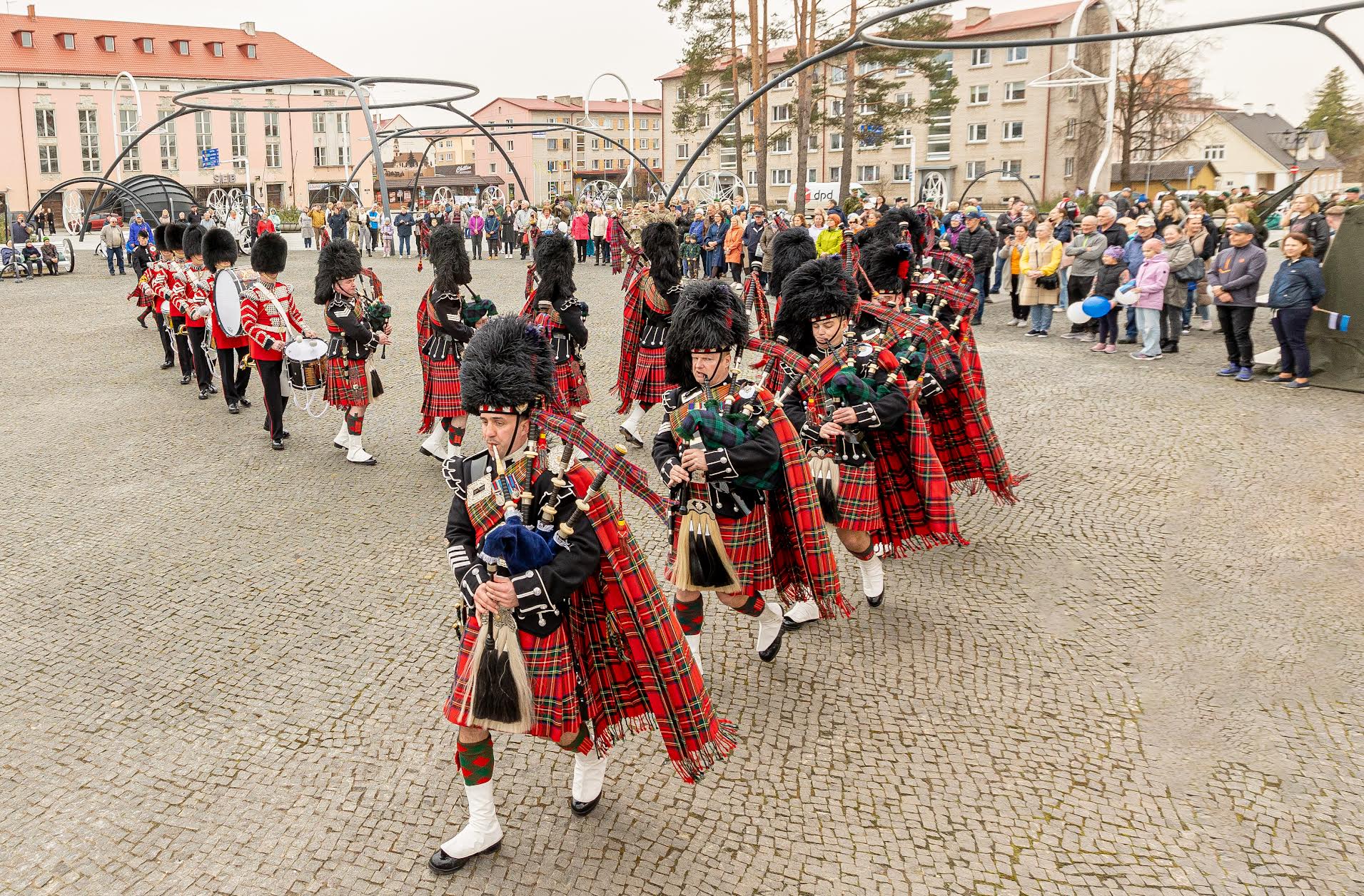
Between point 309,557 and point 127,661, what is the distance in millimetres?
1439

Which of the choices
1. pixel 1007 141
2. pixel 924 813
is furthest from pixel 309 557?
pixel 1007 141

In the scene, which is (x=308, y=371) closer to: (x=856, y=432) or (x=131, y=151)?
(x=856, y=432)

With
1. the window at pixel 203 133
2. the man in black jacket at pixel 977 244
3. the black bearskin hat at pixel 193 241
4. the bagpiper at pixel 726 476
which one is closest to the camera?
the bagpiper at pixel 726 476

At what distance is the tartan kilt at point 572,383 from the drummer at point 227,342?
9.44ft

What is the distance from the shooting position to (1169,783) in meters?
3.74

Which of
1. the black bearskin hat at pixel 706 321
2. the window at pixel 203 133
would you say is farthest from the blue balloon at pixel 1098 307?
the window at pixel 203 133

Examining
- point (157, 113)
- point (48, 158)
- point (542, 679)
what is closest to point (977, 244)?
point (542, 679)

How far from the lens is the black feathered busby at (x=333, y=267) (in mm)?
7730

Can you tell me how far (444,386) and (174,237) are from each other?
20.0ft

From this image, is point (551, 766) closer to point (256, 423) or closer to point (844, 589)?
point (844, 589)

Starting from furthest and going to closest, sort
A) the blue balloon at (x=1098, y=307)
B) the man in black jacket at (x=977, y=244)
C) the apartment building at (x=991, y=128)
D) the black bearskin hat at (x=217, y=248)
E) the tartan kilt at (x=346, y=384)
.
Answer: the apartment building at (x=991, y=128)
the man in black jacket at (x=977, y=244)
the blue balloon at (x=1098, y=307)
the black bearskin hat at (x=217, y=248)
the tartan kilt at (x=346, y=384)

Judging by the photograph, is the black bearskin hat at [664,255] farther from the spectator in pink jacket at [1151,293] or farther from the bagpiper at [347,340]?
the spectator in pink jacket at [1151,293]

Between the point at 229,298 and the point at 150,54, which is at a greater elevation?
the point at 150,54

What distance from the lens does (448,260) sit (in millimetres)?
7410
